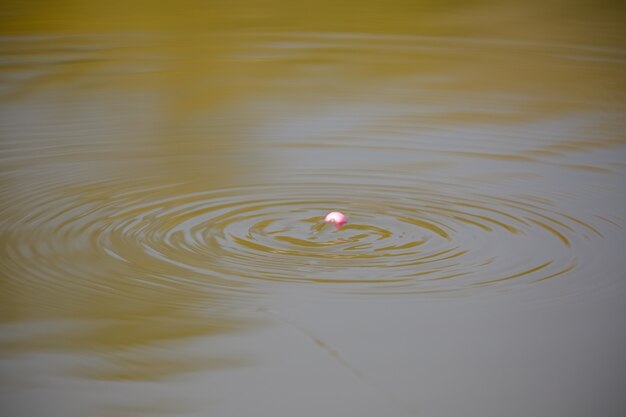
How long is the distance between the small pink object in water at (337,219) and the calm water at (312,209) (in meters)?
0.02

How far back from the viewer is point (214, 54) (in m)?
2.01

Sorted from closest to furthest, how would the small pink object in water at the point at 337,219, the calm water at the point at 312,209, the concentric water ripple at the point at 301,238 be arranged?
the calm water at the point at 312,209, the concentric water ripple at the point at 301,238, the small pink object in water at the point at 337,219

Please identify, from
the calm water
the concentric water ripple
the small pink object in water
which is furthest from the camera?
the small pink object in water

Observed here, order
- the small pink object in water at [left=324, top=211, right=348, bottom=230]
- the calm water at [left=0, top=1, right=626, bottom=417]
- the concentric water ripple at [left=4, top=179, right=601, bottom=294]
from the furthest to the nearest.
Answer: the small pink object in water at [left=324, top=211, right=348, bottom=230]
the concentric water ripple at [left=4, top=179, right=601, bottom=294]
the calm water at [left=0, top=1, right=626, bottom=417]

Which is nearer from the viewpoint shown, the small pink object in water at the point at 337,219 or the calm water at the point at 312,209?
the calm water at the point at 312,209

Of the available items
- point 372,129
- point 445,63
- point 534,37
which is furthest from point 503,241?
point 534,37

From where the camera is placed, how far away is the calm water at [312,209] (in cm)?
89

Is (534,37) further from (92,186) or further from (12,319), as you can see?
(12,319)

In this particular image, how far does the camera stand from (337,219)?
1258mm

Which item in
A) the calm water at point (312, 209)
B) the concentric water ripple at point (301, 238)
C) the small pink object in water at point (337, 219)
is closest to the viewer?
the calm water at point (312, 209)

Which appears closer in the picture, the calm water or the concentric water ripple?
the calm water

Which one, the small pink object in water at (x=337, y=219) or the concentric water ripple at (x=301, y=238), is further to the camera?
the small pink object in water at (x=337, y=219)

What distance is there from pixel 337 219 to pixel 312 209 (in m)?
0.07

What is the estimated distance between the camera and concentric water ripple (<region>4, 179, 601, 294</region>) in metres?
1.08
